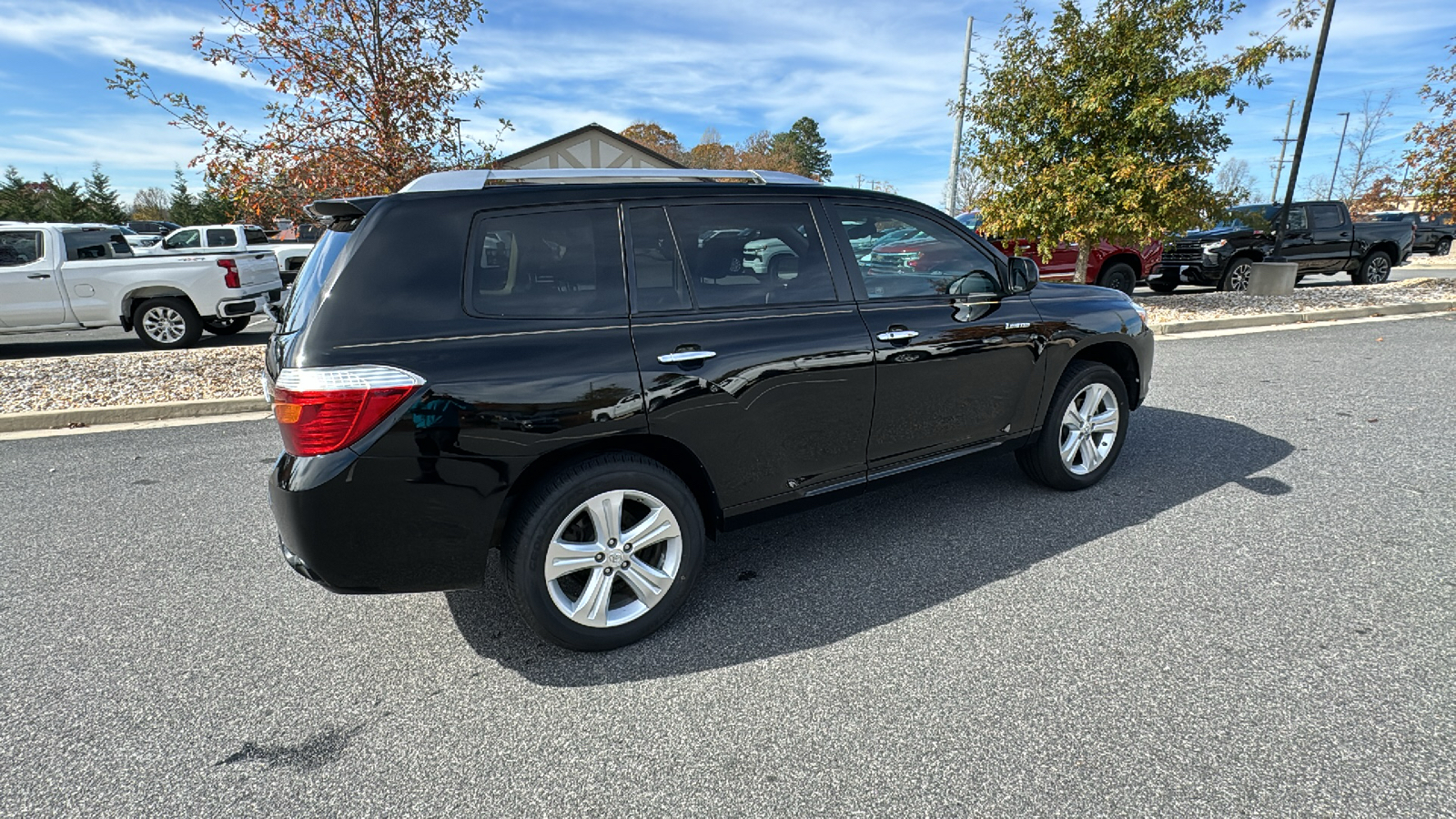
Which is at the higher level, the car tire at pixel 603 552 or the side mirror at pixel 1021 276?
the side mirror at pixel 1021 276

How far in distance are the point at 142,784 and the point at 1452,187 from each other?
2012 cm

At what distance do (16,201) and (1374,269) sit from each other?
63136 millimetres

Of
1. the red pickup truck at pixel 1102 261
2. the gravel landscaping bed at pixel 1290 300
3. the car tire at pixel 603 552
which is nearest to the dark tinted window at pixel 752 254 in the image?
the car tire at pixel 603 552

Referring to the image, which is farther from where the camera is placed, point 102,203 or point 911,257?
point 102,203

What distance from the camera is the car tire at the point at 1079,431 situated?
13.1 ft

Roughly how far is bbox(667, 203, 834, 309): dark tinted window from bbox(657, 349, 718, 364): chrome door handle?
21 centimetres

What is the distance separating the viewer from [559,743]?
89.7 inches

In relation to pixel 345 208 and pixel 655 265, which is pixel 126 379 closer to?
pixel 345 208

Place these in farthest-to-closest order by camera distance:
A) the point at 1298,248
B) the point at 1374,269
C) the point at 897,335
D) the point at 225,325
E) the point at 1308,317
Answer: the point at 1374,269, the point at 1298,248, the point at 225,325, the point at 1308,317, the point at 897,335

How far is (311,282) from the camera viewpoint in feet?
8.55

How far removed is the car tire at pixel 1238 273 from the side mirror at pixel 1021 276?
41.4 ft

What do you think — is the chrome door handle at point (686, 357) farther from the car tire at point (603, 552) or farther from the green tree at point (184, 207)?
the green tree at point (184, 207)

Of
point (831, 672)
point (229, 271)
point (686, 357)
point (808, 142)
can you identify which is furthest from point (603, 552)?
point (808, 142)

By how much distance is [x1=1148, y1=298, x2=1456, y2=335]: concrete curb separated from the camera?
9938 mm
